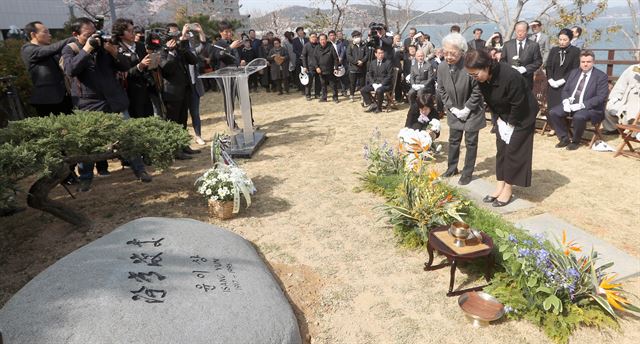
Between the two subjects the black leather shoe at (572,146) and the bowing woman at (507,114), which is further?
the black leather shoe at (572,146)

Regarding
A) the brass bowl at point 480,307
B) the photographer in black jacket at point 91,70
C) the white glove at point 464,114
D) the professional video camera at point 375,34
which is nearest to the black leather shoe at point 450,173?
the white glove at point 464,114

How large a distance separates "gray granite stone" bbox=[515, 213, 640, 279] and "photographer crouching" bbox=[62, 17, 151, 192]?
5.21 m

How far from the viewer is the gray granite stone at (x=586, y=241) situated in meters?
3.45

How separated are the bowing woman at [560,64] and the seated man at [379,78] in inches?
142

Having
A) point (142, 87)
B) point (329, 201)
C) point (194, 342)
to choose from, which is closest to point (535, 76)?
point (329, 201)

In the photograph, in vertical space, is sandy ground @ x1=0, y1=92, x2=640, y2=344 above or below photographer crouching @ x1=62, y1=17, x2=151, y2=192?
below

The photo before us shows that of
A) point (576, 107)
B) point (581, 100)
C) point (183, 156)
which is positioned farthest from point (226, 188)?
point (581, 100)

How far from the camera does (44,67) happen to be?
17.9ft

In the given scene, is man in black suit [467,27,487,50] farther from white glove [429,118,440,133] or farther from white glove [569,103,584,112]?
white glove [429,118,440,133]

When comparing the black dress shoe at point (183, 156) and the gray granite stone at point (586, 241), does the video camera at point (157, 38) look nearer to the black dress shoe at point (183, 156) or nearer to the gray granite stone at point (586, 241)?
the black dress shoe at point (183, 156)

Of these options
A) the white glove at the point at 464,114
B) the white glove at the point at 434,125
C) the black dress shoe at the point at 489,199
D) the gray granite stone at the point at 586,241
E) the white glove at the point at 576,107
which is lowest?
the gray granite stone at the point at 586,241

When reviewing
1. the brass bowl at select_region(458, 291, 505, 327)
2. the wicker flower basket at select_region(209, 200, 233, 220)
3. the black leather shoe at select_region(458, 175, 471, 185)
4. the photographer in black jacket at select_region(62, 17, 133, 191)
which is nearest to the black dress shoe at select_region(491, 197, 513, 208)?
the black leather shoe at select_region(458, 175, 471, 185)

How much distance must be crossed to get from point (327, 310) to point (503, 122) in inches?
112

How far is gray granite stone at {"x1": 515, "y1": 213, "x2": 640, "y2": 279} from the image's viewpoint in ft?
11.3
